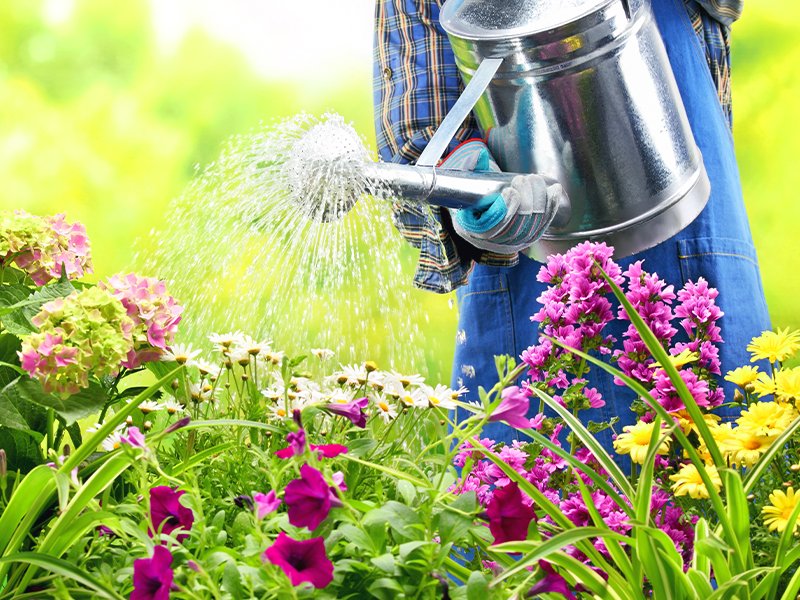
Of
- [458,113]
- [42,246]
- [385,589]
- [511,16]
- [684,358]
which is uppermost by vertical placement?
[511,16]

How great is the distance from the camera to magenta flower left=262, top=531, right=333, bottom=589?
0.34 m

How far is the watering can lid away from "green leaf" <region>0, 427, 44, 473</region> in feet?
1.79

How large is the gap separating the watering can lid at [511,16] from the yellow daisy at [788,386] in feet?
1.47

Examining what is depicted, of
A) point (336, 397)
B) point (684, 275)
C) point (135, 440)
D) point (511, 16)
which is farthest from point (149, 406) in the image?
point (684, 275)

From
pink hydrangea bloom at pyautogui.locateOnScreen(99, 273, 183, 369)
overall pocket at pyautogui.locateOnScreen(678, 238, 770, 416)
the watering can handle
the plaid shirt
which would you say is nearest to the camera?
pink hydrangea bloom at pyautogui.locateOnScreen(99, 273, 183, 369)

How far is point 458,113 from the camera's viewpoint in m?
0.83

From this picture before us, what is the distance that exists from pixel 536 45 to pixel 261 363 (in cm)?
41

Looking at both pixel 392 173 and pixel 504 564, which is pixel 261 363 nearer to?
pixel 392 173

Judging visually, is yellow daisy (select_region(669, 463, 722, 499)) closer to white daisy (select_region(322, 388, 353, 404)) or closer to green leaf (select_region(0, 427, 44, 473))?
white daisy (select_region(322, 388, 353, 404))

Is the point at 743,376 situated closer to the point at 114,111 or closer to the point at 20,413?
the point at 20,413

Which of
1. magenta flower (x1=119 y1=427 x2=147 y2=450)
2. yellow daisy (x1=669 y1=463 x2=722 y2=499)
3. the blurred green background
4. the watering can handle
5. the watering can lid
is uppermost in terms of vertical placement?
the blurred green background

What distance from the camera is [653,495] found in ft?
1.72

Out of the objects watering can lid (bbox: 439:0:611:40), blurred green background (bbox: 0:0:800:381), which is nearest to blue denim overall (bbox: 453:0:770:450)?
watering can lid (bbox: 439:0:611:40)

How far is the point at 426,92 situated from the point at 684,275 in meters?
0.38
